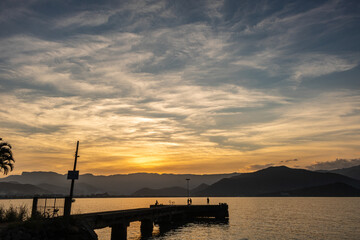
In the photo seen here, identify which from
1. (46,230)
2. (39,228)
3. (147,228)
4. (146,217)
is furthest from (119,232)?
(39,228)

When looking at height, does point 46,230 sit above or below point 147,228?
above

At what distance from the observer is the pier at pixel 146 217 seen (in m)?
35.6

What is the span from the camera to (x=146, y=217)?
52.9 m

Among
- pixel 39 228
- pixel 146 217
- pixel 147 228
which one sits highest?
pixel 39 228

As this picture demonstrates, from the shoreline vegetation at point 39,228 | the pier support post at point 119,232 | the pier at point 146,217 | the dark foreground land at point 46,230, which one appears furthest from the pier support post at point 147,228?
the dark foreground land at point 46,230

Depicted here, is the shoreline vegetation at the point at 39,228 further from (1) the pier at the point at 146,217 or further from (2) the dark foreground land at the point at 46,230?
(1) the pier at the point at 146,217

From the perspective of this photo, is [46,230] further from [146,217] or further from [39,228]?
[146,217]

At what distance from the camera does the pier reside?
35594 mm

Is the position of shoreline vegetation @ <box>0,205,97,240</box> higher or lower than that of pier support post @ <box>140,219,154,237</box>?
higher

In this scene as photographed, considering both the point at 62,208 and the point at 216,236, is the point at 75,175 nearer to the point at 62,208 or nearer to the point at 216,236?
the point at 62,208

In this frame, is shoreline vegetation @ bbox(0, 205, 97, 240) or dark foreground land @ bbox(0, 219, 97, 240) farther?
shoreline vegetation @ bbox(0, 205, 97, 240)

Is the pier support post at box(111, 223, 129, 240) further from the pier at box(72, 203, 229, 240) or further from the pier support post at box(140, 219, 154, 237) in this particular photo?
the pier support post at box(140, 219, 154, 237)

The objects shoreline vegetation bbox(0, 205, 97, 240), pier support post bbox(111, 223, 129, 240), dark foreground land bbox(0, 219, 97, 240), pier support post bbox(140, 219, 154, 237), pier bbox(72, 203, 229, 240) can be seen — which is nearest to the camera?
dark foreground land bbox(0, 219, 97, 240)

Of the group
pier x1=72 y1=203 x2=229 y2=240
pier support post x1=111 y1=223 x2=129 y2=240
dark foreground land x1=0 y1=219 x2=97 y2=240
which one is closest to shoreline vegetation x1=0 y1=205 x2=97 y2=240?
dark foreground land x1=0 y1=219 x2=97 y2=240
